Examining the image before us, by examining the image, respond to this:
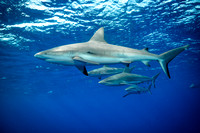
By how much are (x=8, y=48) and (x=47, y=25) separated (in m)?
7.47

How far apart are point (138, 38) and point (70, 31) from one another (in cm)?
889

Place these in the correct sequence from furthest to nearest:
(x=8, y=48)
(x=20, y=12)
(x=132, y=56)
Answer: (x=8, y=48)
(x=20, y=12)
(x=132, y=56)

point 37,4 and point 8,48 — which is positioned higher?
point 37,4

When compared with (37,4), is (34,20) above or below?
below

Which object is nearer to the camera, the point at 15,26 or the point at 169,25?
the point at 15,26

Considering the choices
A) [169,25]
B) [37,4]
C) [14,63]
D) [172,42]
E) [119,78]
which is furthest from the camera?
[14,63]

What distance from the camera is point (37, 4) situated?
8641 millimetres

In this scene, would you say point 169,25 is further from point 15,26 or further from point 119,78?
point 15,26

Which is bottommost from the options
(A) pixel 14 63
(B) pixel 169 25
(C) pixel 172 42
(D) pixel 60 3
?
(A) pixel 14 63

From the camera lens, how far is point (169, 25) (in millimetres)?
12445

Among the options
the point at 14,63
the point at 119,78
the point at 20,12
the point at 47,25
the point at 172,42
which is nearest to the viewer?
the point at 119,78

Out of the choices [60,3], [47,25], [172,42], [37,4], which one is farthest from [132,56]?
[172,42]

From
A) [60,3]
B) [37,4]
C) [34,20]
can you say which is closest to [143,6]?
[60,3]

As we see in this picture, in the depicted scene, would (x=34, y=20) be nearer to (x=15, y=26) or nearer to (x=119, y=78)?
(x=15, y=26)
